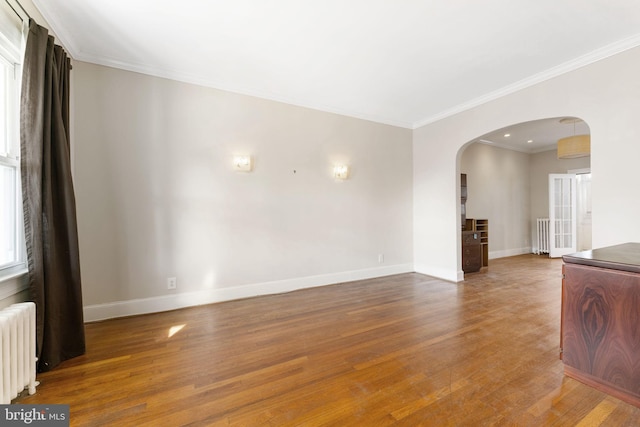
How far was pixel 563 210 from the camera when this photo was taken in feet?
21.8

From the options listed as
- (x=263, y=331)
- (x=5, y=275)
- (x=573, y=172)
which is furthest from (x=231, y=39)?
(x=573, y=172)

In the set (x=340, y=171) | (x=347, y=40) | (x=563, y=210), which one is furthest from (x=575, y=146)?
(x=347, y=40)

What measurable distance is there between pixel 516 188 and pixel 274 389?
810cm

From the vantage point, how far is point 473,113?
403cm

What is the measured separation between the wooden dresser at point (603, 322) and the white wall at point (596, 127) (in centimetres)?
109

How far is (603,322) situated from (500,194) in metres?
5.99

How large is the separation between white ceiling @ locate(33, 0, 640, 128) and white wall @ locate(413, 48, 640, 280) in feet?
0.63

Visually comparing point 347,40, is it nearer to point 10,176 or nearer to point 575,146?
point 10,176

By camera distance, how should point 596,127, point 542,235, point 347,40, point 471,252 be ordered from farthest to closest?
point 542,235 < point 471,252 < point 596,127 < point 347,40

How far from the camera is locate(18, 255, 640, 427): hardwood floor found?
149 centimetres

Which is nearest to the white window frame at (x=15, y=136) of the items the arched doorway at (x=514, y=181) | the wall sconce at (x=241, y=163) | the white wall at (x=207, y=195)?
the white wall at (x=207, y=195)

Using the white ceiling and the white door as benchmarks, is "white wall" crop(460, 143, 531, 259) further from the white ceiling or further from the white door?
the white ceiling

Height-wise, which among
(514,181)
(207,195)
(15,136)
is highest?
(514,181)

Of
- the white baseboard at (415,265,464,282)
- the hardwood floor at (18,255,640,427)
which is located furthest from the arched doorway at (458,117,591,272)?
the hardwood floor at (18,255,640,427)
